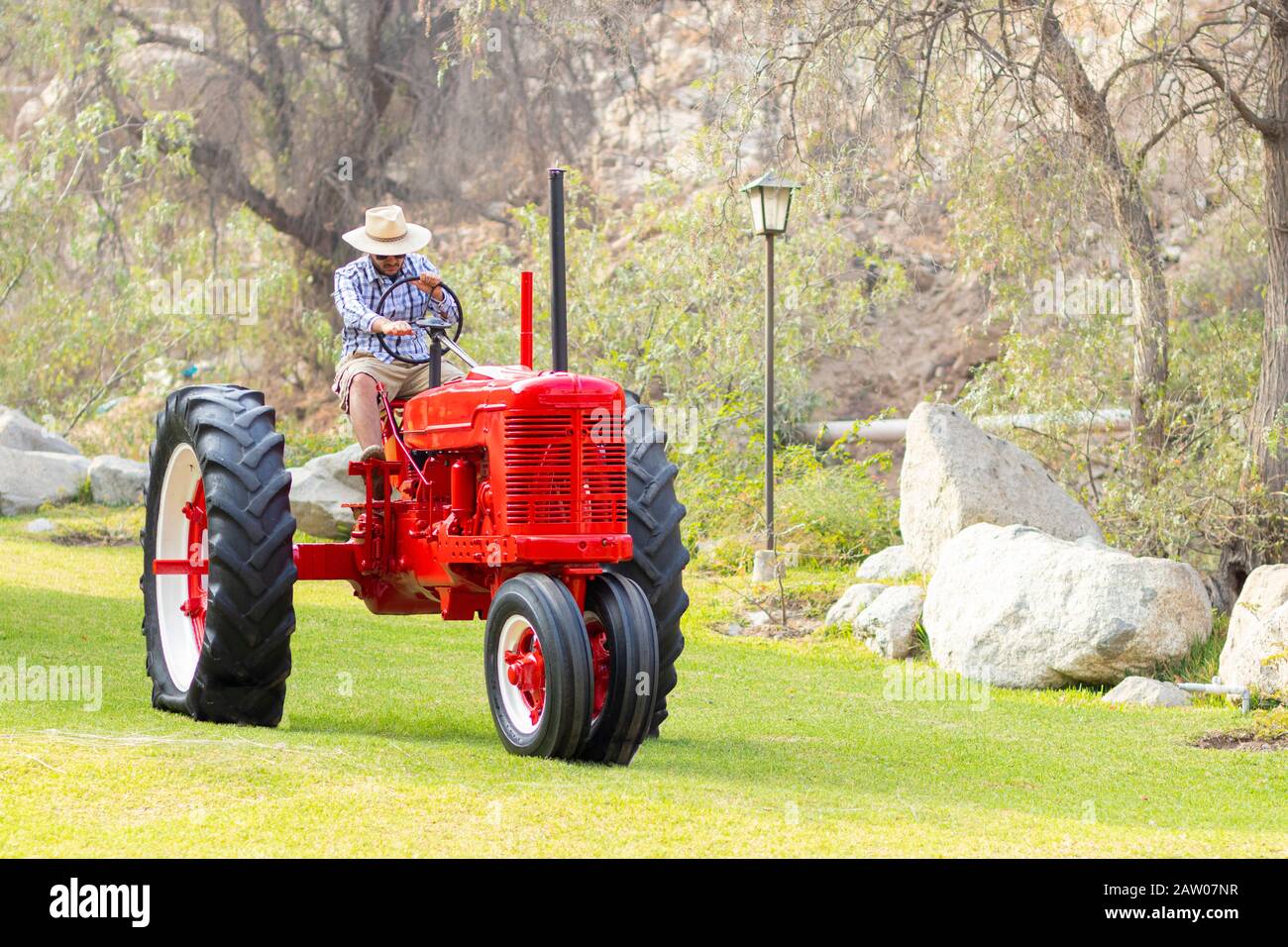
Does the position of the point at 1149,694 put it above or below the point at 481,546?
below

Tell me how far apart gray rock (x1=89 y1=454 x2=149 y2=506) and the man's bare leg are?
1113cm

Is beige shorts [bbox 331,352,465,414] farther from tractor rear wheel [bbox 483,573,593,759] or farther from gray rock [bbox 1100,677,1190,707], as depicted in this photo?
gray rock [bbox 1100,677,1190,707]

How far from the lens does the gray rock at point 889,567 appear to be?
12008 millimetres

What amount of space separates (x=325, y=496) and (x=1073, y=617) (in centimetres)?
827

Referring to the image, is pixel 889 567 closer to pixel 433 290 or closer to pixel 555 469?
pixel 433 290

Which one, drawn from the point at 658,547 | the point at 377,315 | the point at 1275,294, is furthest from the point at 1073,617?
the point at 377,315

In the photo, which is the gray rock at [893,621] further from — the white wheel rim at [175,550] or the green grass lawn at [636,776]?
the white wheel rim at [175,550]

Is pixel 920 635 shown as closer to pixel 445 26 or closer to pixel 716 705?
pixel 716 705

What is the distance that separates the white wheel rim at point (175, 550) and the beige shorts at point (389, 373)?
0.80 meters

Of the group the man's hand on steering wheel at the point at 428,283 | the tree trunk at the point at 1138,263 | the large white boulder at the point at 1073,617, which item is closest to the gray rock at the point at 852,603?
the large white boulder at the point at 1073,617

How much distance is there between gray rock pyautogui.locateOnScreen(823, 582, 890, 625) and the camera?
11.0 meters

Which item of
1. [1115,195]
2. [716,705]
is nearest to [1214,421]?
[1115,195]

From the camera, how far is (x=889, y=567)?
12.2 metres

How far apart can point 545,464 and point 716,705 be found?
103 inches
